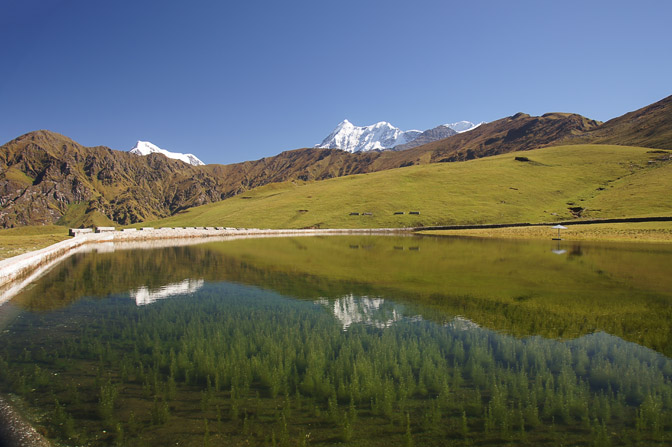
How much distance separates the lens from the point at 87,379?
1375 cm

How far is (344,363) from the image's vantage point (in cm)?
1498

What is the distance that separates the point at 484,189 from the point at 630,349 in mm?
142038

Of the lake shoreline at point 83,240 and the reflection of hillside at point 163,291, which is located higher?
the lake shoreline at point 83,240

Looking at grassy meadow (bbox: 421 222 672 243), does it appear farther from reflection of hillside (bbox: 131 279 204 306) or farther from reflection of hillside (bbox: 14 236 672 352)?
reflection of hillside (bbox: 131 279 204 306)

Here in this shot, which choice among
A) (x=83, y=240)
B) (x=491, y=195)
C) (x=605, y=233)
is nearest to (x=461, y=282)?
(x=605, y=233)

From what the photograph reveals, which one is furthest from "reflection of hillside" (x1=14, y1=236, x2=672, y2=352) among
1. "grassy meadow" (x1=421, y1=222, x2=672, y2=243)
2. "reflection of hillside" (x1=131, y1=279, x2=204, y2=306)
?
"grassy meadow" (x1=421, y1=222, x2=672, y2=243)

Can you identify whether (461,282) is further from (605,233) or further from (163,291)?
(605,233)

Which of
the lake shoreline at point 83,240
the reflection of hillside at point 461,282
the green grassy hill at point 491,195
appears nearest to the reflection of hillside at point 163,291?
the reflection of hillside at point 461,282

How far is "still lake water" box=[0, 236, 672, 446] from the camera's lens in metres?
10.6

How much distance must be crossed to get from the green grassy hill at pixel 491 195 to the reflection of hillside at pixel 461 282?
233 feet

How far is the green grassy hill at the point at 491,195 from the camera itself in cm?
11875

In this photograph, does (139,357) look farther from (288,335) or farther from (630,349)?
(630,349)

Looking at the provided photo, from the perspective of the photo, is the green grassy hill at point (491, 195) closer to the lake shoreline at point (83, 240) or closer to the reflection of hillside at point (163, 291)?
the lake shoreline at point (83, 240)

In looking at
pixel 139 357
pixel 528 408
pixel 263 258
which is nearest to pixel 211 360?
pixel 139 357
